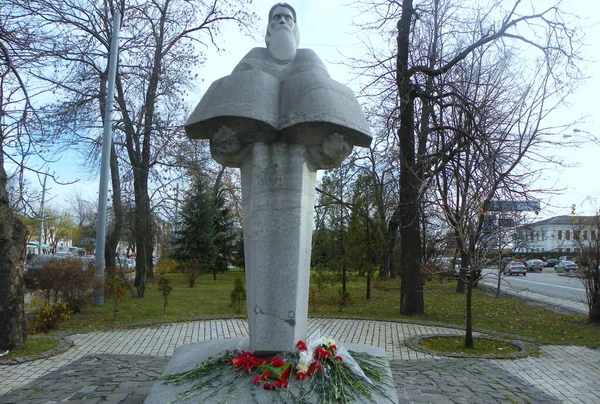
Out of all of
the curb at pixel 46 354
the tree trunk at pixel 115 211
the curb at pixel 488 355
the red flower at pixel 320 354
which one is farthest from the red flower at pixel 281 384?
the tree trunk at pixel 115 211

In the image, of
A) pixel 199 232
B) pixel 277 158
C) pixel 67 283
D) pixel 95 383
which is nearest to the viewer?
pixel 277 158

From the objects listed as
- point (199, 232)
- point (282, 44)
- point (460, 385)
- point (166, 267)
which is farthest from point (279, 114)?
point (199, 232)

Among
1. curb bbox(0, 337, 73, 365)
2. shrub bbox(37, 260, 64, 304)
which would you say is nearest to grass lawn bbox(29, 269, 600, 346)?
shrub bbox(37, 260, 64, 304)

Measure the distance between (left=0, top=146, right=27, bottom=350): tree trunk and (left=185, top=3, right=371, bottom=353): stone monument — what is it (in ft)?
19.9

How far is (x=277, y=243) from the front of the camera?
4078 mm

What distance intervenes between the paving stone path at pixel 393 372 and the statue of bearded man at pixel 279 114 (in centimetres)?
269

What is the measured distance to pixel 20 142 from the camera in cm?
882

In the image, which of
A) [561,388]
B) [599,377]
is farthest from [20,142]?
[599,377]

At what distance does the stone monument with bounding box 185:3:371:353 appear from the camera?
13.2 ft

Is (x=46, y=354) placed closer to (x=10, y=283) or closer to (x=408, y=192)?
(x=10, y=283)

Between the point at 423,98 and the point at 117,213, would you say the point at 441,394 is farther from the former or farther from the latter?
the point at 117,213

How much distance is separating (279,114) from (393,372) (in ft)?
13.4

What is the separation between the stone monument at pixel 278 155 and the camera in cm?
401

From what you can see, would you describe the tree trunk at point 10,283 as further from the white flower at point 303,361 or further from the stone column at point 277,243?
the white flower at point 303,361
